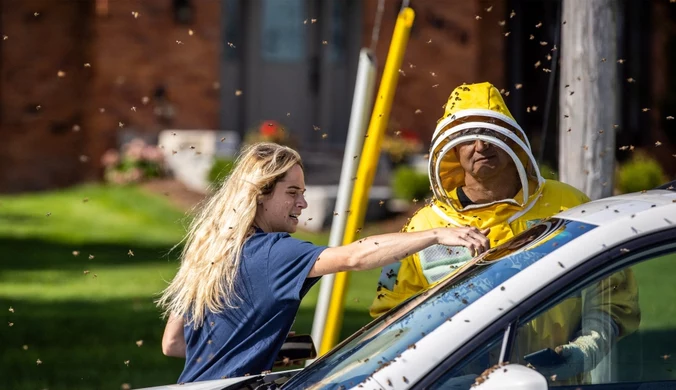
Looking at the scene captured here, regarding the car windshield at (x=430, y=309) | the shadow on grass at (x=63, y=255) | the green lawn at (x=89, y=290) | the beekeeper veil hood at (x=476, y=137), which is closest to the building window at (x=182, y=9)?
the green lawn at (x=89, y=290)

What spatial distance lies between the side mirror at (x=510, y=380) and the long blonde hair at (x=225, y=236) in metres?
1.23

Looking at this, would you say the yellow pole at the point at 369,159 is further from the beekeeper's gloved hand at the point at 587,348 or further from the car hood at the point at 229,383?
the beekeeper's gloved hand at the point at 587,348

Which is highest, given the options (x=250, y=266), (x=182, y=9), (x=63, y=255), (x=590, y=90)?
(x=182, y=9)

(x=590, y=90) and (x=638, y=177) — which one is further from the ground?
(x=590, y=90)

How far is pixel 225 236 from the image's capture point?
3.78m

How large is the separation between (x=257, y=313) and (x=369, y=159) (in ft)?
6.60

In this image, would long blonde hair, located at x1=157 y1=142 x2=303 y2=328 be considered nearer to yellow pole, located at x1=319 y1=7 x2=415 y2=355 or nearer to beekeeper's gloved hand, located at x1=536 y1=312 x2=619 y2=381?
beekeeper's gloved hand, located at x1=536 y1=312 x2=619 y2=381

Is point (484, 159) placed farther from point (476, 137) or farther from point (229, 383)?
point (229, 383)

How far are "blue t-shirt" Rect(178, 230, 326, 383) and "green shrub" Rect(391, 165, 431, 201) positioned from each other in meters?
11.1

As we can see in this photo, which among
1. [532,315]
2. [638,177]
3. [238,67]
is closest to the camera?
[532,315]

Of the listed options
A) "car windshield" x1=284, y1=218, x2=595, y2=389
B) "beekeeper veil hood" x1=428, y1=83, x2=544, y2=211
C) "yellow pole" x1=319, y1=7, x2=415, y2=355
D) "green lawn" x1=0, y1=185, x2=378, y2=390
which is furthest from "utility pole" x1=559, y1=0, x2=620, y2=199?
"car windshield" x1=284, y1=218, x2=595, y2=389

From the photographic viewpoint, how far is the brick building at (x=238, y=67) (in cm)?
1720

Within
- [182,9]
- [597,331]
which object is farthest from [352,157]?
[182,9]

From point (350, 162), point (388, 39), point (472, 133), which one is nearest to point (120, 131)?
point (388, 39)
